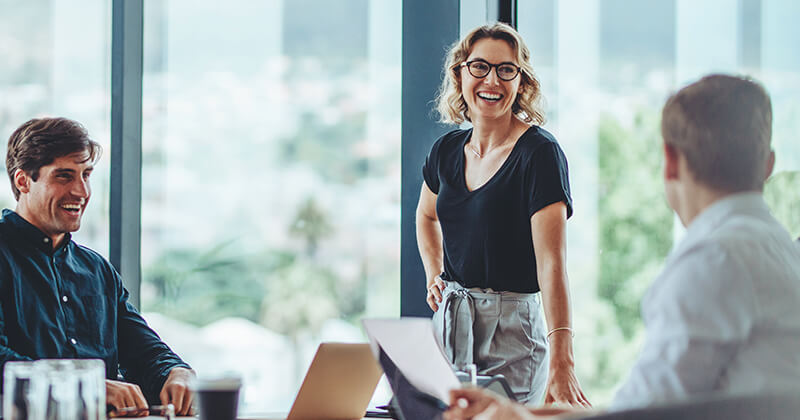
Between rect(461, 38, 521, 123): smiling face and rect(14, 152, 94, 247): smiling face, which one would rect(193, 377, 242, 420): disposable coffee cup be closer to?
rect(14, 152, 94, 247): smiling face

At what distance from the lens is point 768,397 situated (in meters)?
0.99

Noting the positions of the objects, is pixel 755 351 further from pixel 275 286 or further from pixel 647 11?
pixel 275 286

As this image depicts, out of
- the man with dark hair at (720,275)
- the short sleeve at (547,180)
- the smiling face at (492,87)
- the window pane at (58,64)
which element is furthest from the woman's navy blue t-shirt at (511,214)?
the window pane at (58,64)

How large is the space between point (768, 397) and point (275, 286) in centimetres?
236

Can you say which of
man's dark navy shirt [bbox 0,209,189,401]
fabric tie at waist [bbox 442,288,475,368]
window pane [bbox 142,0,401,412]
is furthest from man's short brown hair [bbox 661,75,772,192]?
window pane [bbox 142,0,401,412]

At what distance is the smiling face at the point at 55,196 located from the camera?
2246 mm

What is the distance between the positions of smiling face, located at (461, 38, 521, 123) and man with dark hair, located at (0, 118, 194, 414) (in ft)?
3.59

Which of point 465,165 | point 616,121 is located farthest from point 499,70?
point 616,121

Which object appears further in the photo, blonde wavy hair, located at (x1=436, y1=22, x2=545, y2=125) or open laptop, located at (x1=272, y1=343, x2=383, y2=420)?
blonde wavy hair, located at (x1=436, y1=22, x2=545, y2=125)

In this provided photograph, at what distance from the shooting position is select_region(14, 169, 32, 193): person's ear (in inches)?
89.1

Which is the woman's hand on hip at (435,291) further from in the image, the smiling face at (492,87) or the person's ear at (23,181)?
the person's ear at (23,181)

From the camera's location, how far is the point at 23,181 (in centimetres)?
227

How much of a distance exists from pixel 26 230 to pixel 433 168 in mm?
1203

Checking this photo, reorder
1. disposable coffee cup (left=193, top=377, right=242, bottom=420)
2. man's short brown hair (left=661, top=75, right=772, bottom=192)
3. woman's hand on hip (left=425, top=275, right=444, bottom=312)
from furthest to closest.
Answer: woman's hand on hip (left=425, top=275, right=444, bottom=312)
disposable coffee cup (left=193, top=377, right=242, bottom=420)
man's short brown hair (left=661, top=75, right=772, bottom=192)
